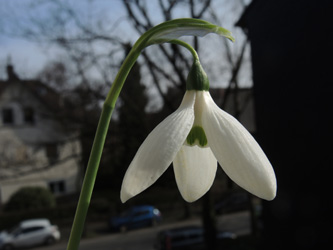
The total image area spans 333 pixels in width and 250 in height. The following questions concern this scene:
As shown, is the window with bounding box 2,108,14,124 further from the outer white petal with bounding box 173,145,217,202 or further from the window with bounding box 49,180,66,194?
the outer white petal with bounding box 173,145,217,202

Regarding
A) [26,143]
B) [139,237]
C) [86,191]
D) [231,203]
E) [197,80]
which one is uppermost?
[197,80]

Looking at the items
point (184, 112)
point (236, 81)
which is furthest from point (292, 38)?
point (184, 112)

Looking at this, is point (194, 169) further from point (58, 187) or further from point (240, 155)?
point (58, 187)

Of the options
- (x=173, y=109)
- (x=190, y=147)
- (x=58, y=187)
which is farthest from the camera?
(x=58, y=187)

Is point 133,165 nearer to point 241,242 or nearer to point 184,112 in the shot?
point 184,112

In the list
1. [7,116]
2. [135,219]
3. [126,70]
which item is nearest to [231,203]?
[135,219]

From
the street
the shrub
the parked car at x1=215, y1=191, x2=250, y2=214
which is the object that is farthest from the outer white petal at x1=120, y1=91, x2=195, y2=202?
the shrub

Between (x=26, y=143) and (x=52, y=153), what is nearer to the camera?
(x=26, y=143)
